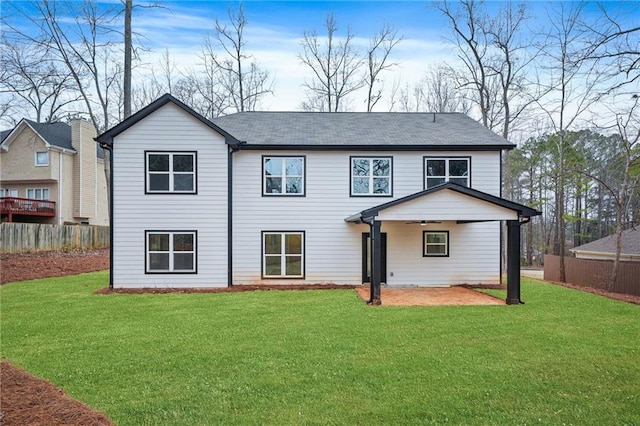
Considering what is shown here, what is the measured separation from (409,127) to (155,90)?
19.1 metres

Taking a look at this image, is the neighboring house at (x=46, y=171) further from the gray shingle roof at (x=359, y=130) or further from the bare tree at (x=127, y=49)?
the gray shingle roof at (x=359, y=130)

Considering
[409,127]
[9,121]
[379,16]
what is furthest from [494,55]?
[9,121]

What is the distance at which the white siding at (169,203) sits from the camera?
13.1 m

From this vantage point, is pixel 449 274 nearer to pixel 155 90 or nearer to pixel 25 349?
pixel 25 349

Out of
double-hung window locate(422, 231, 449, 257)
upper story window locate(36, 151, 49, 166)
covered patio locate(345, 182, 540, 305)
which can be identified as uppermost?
upper story window locate(36, 151, 49, 166)

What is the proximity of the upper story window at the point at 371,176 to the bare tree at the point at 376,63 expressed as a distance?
535 inches

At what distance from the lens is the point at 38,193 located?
27578mm

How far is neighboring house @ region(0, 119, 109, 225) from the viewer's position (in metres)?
26.9

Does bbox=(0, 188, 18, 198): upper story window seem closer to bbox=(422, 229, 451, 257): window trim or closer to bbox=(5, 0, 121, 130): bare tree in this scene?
bbox=(5, 0, 121, 130): bare tree

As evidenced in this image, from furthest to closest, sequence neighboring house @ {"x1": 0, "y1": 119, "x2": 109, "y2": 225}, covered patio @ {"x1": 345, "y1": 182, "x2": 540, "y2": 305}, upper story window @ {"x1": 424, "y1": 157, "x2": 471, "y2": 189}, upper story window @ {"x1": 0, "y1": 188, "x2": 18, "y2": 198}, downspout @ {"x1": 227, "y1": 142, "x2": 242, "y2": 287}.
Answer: upper story window @ {"x1": 0, "y1": 188, "x2": 18, "y2": 198}
neighboring house @ {"x1": 0, "y1": 119, "x2": 109, "y2": 225}
upper story window @ {"x1": 424, "y1": 157, "x2": 471, "y2": 189}
downspout @ {"x1": 227, "y1": 142, "x2": 242, "y2": 287}
covered patio @ {"x1": 345, "y1": 182, "x2": 540, "y2": 305}

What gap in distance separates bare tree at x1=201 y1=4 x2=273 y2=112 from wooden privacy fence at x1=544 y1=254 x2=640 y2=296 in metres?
19.2

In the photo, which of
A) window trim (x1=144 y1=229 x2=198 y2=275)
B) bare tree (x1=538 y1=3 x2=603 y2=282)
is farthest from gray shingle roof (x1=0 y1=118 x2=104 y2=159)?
bare tree (x1=538 y1=3 x2=603 y2=282)

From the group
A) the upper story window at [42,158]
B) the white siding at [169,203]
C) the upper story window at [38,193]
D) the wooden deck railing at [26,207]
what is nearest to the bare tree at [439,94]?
the white siding at [169,203]

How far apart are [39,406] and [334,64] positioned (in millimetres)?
25704
